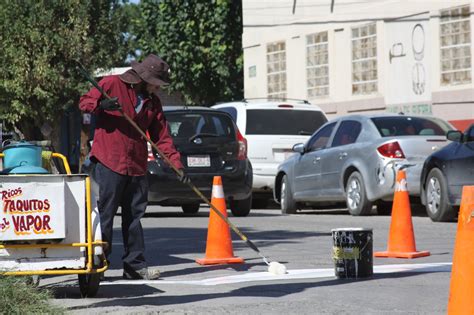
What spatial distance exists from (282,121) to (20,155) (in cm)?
→ 1362

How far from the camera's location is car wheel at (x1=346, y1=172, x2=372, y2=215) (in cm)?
1962

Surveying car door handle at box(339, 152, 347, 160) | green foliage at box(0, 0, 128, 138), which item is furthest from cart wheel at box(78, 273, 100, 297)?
green foliage at box(0, 0, 128, 138)

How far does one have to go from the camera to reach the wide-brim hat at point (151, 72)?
10.6 meters

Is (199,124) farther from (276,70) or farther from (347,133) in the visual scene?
(276,70)

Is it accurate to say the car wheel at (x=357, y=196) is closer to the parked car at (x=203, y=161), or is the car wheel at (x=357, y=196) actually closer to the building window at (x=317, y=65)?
the parked car at (x=203, y=161)

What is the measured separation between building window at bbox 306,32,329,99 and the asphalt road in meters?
18.8

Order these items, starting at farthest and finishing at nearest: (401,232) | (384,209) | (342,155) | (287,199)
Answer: (287,199) → (384,209) → (342,155) → (401,232)

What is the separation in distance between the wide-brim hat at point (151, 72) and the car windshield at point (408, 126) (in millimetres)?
9299

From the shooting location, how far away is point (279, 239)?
49.4 ft

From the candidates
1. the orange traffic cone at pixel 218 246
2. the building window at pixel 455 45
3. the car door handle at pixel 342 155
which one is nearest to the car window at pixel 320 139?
the car door handle at pixel 342 155

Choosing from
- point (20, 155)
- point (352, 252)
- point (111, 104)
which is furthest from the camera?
point (352, 252)

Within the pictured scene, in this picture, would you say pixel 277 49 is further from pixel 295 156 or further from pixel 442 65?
pixel 295 156

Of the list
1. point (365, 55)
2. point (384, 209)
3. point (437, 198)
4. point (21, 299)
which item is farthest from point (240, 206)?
point (365, 55)

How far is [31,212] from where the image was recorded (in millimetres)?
9250
